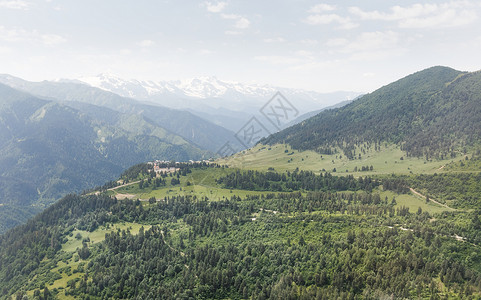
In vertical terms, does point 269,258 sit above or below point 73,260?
above

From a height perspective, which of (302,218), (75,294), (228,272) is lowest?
(75,294)

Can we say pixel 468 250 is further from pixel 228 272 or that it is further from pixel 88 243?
pixel 88 243

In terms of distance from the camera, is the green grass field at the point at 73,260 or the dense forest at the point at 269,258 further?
the green grass field at the point at 73,260

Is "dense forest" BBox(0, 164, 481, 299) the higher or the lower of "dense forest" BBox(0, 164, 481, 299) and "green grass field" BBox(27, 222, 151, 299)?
the higher

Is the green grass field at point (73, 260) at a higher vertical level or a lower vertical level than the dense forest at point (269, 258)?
lower

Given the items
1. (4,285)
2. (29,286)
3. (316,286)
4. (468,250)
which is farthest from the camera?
(4,285)

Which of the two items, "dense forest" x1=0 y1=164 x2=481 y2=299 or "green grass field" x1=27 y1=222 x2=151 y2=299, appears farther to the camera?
"green grass field" x1=27 y1=222 x2=151 y2=299

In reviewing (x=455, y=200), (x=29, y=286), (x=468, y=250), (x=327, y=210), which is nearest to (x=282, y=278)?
(x=468, y=250)

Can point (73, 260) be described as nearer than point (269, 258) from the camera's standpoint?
No
